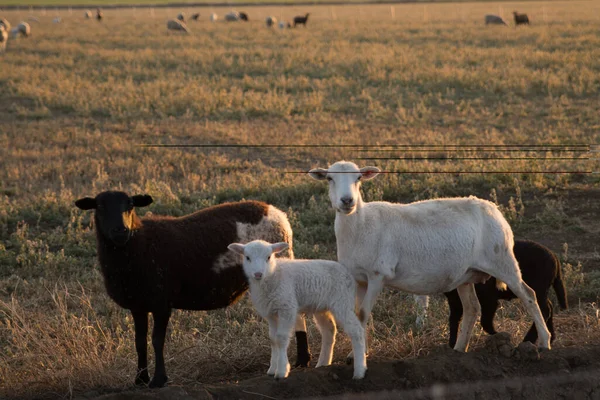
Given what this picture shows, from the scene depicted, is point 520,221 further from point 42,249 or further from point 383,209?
point 42,249

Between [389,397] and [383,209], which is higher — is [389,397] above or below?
below

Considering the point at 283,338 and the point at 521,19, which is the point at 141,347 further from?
the point at 521,19

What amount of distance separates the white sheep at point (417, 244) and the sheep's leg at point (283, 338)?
723 mm

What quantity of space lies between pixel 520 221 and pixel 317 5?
265ft

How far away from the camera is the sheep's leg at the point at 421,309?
9539 millimetres

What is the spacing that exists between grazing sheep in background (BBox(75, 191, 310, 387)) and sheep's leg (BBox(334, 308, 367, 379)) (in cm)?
80

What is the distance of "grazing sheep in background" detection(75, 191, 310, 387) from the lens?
25.5 ft

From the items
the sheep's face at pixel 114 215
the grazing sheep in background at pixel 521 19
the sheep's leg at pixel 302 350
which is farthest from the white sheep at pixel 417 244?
the grazing sheep in background at pixel 521 19

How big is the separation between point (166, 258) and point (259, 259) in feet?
3.61

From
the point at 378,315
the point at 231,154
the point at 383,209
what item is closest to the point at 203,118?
the point at 231,154

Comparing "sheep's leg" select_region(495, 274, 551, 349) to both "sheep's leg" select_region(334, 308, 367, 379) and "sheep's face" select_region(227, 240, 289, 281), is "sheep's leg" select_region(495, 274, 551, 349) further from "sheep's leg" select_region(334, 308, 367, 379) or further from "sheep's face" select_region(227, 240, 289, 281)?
"sheep's face" select_region(227, 240, 289, 281)

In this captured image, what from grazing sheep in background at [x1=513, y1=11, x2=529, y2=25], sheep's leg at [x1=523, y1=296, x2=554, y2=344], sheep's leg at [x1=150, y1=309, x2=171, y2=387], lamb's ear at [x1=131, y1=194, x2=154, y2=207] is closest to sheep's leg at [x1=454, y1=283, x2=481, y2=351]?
sheep's leg at [x1=523, y1=296, x2=554, y2=344]

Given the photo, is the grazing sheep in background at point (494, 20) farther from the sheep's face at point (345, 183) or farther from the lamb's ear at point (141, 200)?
the lamb's ear at point (141, 200)

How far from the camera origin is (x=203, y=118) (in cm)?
2412
